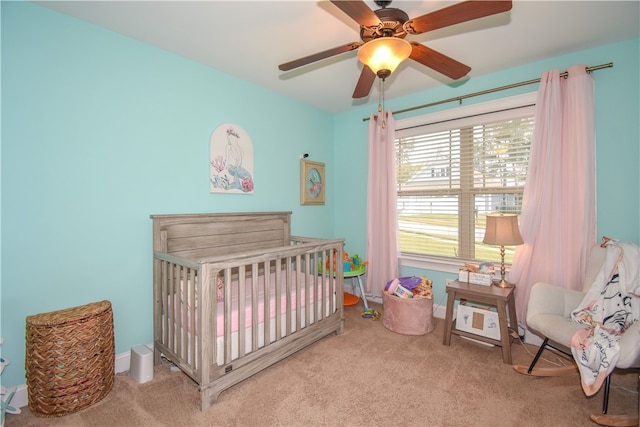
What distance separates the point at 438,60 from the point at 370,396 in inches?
78.2

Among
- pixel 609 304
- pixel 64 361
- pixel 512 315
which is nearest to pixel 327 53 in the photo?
pixel 64 361

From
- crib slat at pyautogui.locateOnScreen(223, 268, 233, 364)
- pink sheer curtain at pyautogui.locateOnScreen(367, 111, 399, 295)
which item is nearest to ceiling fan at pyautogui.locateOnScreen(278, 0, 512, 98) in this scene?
crib slat at pyautogui.locateOnScreen(223, 268, 233, 364)

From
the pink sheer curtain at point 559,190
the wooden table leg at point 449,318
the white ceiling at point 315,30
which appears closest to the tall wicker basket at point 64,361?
the white ceiling at point 315,30

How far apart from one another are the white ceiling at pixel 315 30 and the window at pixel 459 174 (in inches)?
18.4

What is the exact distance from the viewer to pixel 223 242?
2.65 m

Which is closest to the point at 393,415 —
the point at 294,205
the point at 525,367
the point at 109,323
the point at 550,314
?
the point at 525,367

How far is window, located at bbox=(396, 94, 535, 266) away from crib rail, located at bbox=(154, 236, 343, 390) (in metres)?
1.33

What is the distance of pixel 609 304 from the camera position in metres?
1.93

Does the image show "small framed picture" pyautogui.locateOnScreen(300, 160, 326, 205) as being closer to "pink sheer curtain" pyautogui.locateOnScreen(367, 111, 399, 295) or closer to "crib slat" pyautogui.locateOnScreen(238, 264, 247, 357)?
"pink sheer curtain" pyautogui.locateOnScreen(367, 111, 399, 295)

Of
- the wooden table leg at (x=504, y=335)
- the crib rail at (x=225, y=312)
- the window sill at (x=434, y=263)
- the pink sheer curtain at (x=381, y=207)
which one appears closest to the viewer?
the crib rail at (x=225, y=312)

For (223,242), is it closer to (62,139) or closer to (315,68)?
(62,139)

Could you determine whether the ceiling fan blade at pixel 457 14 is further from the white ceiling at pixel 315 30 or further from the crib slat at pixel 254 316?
the crib slat at pixel 254 316

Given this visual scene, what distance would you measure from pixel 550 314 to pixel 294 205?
2450 millimetres

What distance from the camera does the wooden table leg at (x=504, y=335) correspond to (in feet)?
7.25
